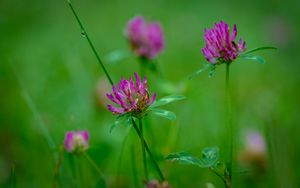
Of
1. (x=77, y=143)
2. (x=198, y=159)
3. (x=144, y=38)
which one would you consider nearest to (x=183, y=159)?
(x=198, y=159)

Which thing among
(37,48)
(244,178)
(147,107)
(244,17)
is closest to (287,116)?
(244,178)

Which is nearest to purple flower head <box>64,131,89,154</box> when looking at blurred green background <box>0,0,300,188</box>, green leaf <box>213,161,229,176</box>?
blurred green background <box>0,0,300,188</box>

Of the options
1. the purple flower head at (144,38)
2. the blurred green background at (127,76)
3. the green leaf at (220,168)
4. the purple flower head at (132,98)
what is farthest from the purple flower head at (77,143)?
the purple flower head at (144,38)

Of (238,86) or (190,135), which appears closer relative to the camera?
(190,135)

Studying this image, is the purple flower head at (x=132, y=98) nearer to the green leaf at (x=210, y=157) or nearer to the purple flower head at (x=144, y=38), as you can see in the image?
the green leaf at (x=210, y=157)

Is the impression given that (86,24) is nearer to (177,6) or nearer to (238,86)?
(177,6)

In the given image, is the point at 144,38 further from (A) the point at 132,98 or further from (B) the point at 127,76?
(B) the point at 127,76
